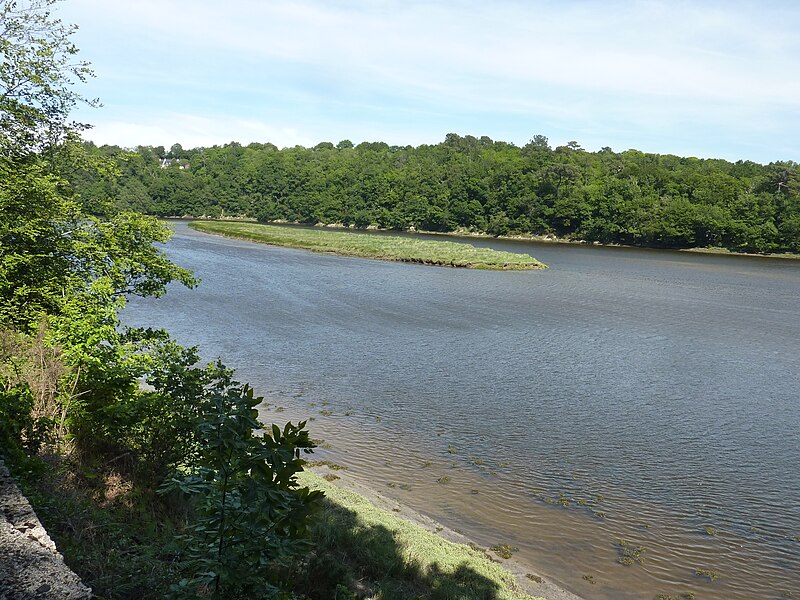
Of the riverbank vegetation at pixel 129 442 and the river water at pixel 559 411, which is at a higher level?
the riverbank vegetation at pixel 129 442

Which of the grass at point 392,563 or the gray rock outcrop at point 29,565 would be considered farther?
the grass at point 392,563

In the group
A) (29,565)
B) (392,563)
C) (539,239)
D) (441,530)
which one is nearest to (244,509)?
(29,565)

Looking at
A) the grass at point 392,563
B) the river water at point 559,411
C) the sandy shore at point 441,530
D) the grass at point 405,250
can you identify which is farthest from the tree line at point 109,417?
the grass at point 405,250

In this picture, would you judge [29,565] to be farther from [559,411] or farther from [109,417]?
[559,411]

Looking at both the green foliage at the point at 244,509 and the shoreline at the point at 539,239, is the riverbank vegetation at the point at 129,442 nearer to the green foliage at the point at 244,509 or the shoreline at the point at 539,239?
the green foliage at the point at 244,509

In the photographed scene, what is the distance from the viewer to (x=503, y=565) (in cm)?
1123

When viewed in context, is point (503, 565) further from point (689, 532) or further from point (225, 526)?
point (225, 526)

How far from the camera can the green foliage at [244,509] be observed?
4754mm

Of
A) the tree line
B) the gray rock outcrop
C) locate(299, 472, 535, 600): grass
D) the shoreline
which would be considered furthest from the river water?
the shoreline

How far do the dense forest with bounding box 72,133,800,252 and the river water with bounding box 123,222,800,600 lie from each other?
207 ft

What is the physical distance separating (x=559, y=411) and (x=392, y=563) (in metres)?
12.0

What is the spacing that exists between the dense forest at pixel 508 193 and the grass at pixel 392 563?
286 ft

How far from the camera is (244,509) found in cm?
487

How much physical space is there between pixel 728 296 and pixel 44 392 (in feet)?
167
